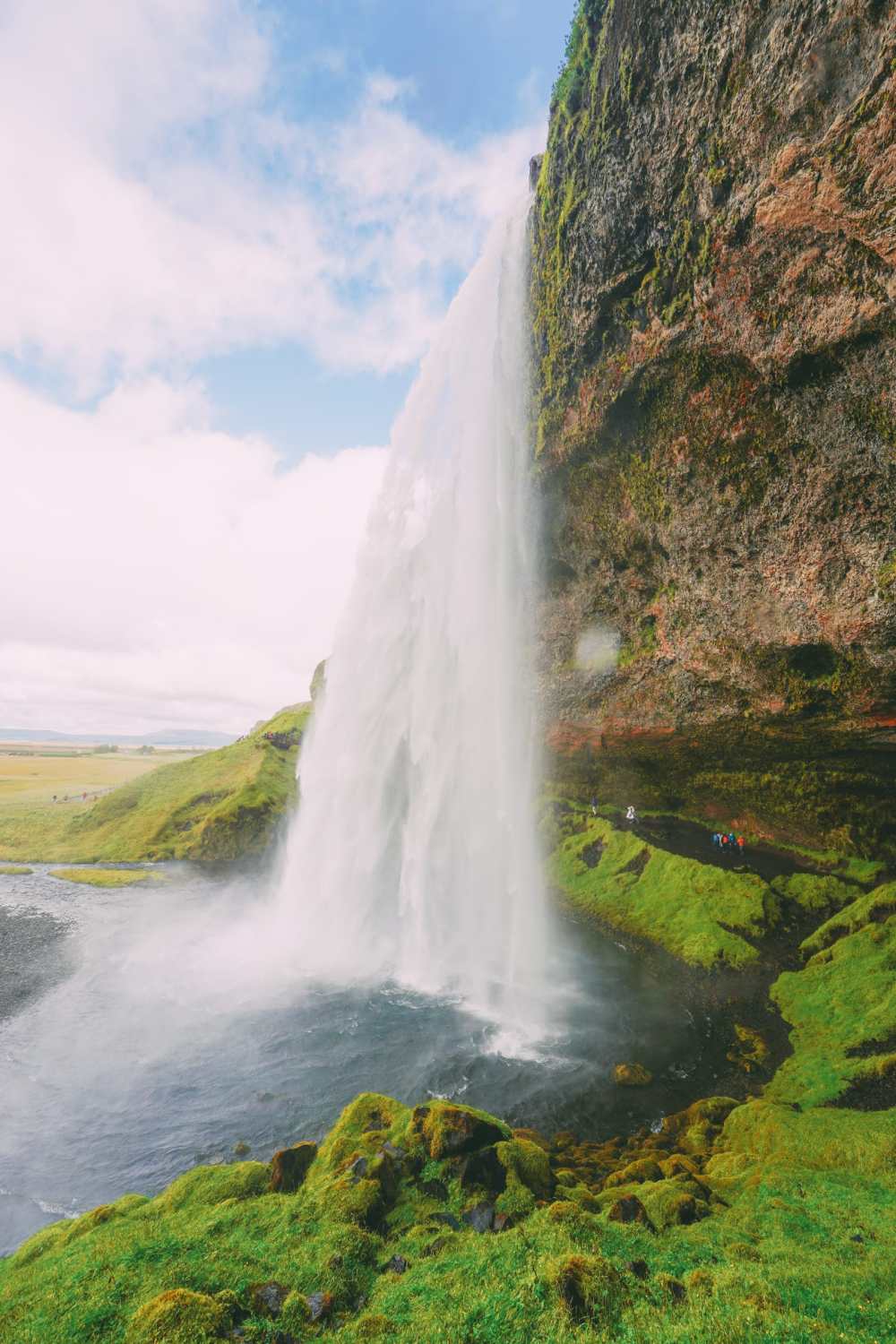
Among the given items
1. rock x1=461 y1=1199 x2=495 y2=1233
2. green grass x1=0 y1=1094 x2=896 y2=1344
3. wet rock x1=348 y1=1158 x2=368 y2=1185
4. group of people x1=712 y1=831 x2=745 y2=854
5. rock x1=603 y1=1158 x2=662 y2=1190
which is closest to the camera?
green grass x1=0 y1=1094 x2=896 y2=1344

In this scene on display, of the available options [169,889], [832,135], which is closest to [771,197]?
[832,135]

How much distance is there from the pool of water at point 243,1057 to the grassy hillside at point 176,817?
2619 centimetres

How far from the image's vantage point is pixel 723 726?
26.4m

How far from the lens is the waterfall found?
96.0 feet

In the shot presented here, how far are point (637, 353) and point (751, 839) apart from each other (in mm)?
25757

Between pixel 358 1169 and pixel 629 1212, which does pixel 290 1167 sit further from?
pixel 629 1212

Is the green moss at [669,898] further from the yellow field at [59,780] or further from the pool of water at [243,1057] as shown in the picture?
the yellow field at [59,780]

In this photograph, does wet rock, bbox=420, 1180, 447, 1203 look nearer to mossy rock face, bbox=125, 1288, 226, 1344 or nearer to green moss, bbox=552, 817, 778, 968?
mossy rock face, bbox=125, 1288, 226, 1344

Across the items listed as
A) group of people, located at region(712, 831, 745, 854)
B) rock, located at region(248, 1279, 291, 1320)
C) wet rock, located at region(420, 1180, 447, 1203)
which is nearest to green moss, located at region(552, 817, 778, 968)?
group of people, located at region(712, 831, 745, 854)

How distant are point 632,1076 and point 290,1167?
10228 mm

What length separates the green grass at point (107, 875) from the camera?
4419 centimetres

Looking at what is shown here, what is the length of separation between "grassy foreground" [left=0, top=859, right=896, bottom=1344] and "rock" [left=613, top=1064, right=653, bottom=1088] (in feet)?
6.83

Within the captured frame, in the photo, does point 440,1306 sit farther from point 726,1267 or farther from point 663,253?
point 663,253

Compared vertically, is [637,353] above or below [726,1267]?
above
